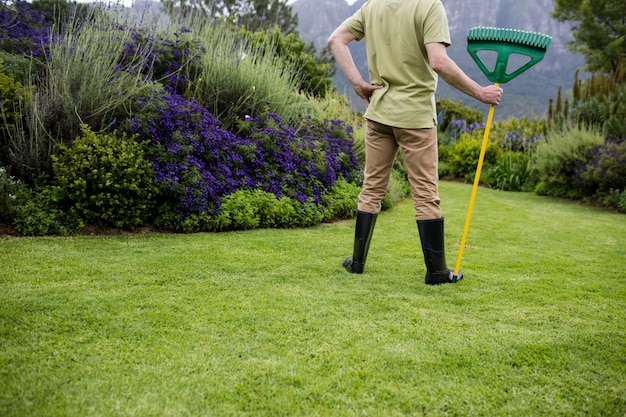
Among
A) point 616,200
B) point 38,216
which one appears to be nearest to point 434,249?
point 38,216

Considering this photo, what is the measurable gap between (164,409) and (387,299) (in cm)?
161

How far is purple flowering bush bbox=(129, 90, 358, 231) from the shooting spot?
4.50 metres

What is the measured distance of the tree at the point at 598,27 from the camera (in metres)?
23.6

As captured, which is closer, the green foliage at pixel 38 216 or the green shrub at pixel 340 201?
the green foliage at pixel 38 216

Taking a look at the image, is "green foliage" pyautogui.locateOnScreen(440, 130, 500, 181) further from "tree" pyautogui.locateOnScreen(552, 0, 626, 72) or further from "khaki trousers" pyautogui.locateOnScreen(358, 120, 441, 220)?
"tree" pyautogui.locateOnScreen(552, 0, 626, 72)

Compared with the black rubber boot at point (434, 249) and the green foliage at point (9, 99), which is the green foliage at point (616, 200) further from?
the green foliage at point (9, 99)

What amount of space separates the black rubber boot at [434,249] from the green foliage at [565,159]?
6814 mm

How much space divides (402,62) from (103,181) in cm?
264

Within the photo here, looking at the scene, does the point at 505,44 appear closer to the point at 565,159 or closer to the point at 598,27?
the point at 565,159

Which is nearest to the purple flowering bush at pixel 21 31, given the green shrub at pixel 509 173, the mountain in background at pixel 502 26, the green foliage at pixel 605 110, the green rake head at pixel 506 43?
the green rake head at pixel 506 43

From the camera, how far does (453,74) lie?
303 cm

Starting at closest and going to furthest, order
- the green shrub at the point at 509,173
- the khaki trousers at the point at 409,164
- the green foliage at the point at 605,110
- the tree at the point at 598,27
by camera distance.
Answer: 1. the khaki trousers at the point at 409,164
2. the green foliage at the point at 605,110
3. the green shrub at the point at 509,173
4. the tree at the point at 598,27

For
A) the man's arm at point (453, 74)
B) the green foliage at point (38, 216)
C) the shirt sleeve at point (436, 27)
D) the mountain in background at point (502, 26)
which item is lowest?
the green foliage at point (38, 216)

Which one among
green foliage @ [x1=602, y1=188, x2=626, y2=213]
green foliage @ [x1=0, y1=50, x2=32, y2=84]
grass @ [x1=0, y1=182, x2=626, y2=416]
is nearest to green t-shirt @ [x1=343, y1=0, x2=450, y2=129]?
grass @ [x1=0, y1=182, x2=626, y2=416]
